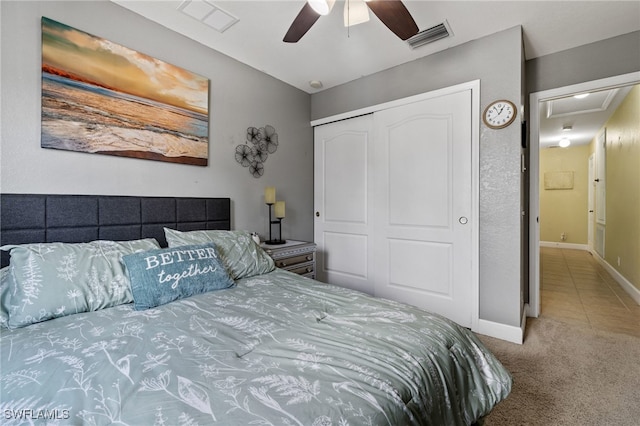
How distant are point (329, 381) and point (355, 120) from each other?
303 centimetres

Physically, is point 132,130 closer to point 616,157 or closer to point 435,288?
point 435,288

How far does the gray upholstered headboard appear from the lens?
5.35ft

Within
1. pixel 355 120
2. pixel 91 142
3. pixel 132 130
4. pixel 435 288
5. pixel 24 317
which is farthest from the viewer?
pixel 355 120

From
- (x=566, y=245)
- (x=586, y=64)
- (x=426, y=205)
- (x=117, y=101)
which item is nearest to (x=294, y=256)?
(x=426, y=205)

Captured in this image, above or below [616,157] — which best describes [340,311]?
below

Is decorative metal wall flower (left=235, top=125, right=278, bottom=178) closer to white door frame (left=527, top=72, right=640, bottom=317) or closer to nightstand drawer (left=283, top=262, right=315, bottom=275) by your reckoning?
nightstand drawer (left=283, top=262, right=315, bottom=275)

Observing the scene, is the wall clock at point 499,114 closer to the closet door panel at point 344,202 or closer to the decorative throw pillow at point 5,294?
the closet door panel at point 344,202

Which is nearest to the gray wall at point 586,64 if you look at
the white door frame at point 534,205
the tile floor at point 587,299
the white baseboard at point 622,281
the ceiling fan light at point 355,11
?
the white door frame at point 534,205

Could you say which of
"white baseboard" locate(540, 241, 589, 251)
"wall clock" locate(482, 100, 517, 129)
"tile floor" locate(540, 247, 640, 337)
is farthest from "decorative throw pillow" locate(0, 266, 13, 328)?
"white baseboard" locate(540, 241, 589, 251)

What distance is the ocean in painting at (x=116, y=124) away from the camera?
1792 millimetres

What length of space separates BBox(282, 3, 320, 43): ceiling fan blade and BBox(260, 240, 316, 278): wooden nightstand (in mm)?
1765

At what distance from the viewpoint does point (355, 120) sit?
3.36 metres

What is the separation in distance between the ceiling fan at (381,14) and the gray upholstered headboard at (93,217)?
163 centimetres

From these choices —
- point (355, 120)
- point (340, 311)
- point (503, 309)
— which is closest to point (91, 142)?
point (340, 311)
